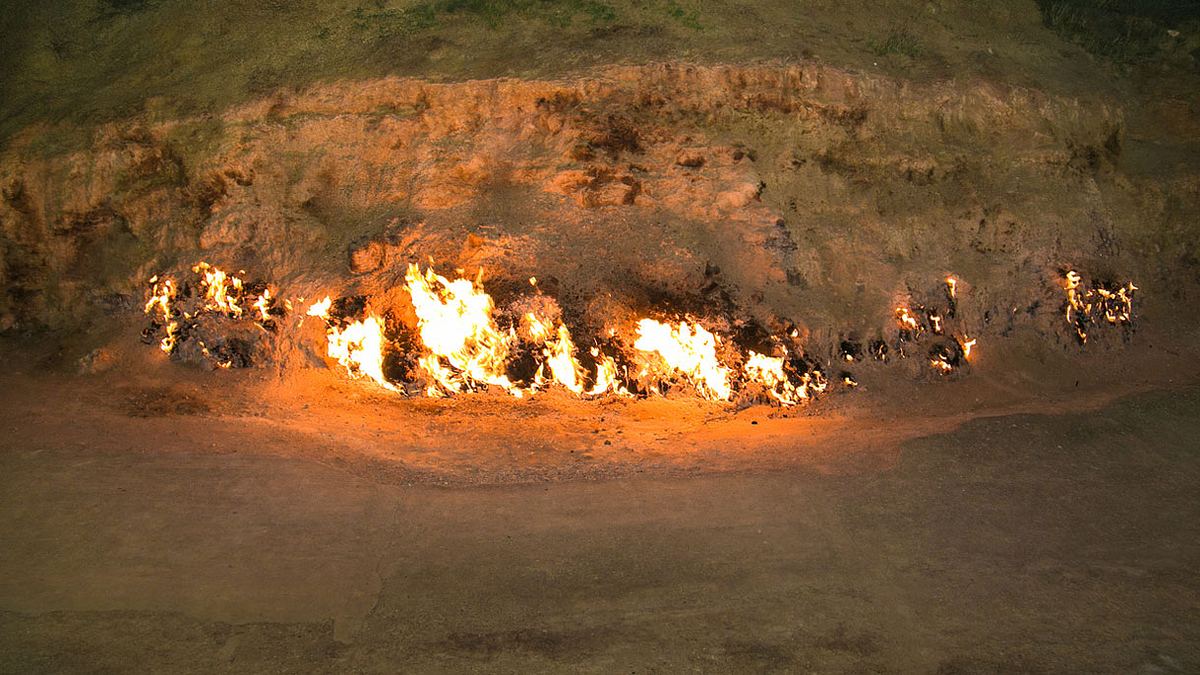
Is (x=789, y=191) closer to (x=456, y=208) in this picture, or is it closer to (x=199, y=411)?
(x=456, y=208)

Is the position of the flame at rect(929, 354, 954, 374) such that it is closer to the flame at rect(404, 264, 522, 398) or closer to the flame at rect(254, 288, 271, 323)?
the flame at rect(404, 264, 522, 398)

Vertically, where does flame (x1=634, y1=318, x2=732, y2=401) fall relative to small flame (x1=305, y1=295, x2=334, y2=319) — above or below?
below

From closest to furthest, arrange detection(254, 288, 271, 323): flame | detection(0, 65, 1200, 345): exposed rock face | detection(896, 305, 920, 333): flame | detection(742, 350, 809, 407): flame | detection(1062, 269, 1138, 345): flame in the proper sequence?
detection(742, 350, 809, 407): flame
detection(254, 288, 271, 323): flame
detection(0, 65, 1200, 345): exposed rock face
detection(896, 305, 920, 333): flame
detection(1062, 269, 1138, 345): flame

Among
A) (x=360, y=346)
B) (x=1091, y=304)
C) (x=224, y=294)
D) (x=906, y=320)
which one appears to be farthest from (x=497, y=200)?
(x=1091, y=304)

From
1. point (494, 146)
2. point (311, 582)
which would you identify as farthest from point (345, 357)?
point (311, 582)

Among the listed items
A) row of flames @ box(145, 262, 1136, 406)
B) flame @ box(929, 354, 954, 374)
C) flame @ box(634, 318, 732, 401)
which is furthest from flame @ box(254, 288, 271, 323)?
flame @ box(929, 354, 954, 374)

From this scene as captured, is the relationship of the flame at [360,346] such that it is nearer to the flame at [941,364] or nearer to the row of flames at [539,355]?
the row of flames at [539,355]
